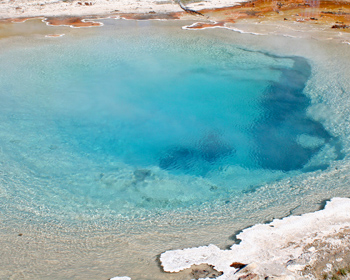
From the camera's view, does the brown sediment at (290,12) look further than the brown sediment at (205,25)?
Yes

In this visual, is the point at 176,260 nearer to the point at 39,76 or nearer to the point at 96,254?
the point at 96,254

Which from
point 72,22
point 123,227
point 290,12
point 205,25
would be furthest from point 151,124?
point 290,12

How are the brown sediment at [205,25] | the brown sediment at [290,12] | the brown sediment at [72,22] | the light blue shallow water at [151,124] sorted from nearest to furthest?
the light blue shallow water at [151,124] → the brown sediment at [205,25] → the brown sediment at [290,12] → the brown sediment at [72,22]

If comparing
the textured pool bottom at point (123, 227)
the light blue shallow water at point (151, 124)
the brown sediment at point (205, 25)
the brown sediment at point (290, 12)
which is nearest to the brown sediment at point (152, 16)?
the brown sediment at point (290, 12)

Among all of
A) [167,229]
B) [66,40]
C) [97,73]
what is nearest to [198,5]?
[66,40]

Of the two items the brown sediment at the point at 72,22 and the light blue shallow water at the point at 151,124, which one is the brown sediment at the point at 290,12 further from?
the brown sediment at the point at 72,22

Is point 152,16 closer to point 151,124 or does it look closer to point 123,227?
point 151,124

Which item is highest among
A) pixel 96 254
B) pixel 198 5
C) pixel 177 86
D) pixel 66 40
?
pixel 198 5
